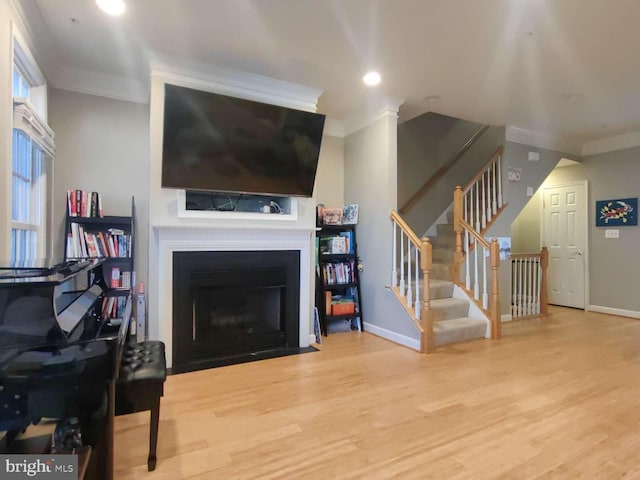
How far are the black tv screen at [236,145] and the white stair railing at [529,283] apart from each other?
351 cm

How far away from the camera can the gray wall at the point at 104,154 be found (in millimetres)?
3318

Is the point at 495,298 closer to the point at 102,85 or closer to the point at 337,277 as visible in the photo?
the point at 337,277

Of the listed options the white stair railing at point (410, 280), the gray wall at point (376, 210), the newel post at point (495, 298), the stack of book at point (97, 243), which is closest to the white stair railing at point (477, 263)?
the newel post at point (495, 298)

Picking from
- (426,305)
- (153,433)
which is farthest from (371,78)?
(153,433)

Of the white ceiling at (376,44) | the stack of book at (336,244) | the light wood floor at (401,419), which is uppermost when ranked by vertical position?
the white ceiling at (376,44)

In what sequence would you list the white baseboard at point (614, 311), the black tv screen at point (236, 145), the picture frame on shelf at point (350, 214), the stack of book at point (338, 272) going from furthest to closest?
the white baseboard at point (614, 311) → the picture frame on shelf at point (350, 214) → the stack of book at point (338, 272) → the black tv screen at point (236, 145)

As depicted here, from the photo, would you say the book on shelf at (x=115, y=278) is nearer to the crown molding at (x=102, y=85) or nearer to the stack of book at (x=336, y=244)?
the crown molding at (x=102, y=85)

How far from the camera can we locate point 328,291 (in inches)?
169

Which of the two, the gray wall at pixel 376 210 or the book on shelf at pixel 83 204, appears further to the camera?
the gray wall at pixel 376 210

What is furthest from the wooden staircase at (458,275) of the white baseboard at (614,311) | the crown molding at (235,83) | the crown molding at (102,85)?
the crown molding at (102,85)

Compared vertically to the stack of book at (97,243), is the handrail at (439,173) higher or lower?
higher

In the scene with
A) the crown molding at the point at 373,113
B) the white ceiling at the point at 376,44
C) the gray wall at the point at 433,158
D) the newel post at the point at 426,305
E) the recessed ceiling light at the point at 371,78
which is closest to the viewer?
the white ceiling at the point at 376,44

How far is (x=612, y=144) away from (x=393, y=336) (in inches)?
180

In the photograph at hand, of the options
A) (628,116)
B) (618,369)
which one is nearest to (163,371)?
(618,369)
